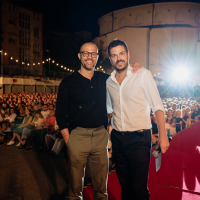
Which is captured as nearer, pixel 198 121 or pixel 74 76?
pixel 74 76

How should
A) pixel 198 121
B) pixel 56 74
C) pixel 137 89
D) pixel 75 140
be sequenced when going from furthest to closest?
pixel 56 74, pixel 198 121, pixel 75 140, pixel 137 89

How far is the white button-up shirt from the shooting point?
2.23m

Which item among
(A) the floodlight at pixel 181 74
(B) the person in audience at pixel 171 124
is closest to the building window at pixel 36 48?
(A) the floodlight at pixel 181 74

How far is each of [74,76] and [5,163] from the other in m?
4.04

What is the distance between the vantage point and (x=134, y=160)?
7.41 ft

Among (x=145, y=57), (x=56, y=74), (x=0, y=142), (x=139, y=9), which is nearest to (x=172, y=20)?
(x=139, y=9)

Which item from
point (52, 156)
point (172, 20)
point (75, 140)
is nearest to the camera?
point (75, 140)

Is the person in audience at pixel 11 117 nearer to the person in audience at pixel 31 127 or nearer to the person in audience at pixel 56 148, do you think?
the person in audience at pixel 31 127

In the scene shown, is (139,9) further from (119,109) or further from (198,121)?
(119,109)

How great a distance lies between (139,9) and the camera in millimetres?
44062

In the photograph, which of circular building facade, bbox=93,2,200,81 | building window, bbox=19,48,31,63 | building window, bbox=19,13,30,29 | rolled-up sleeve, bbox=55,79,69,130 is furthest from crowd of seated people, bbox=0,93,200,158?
circular building facade, bbox=93,2,200,81

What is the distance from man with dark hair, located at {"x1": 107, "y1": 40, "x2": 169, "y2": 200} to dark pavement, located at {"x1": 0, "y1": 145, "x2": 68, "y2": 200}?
5.98ft

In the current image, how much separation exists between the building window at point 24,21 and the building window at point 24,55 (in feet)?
13.8

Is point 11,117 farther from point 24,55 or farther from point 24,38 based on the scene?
point 24,38
